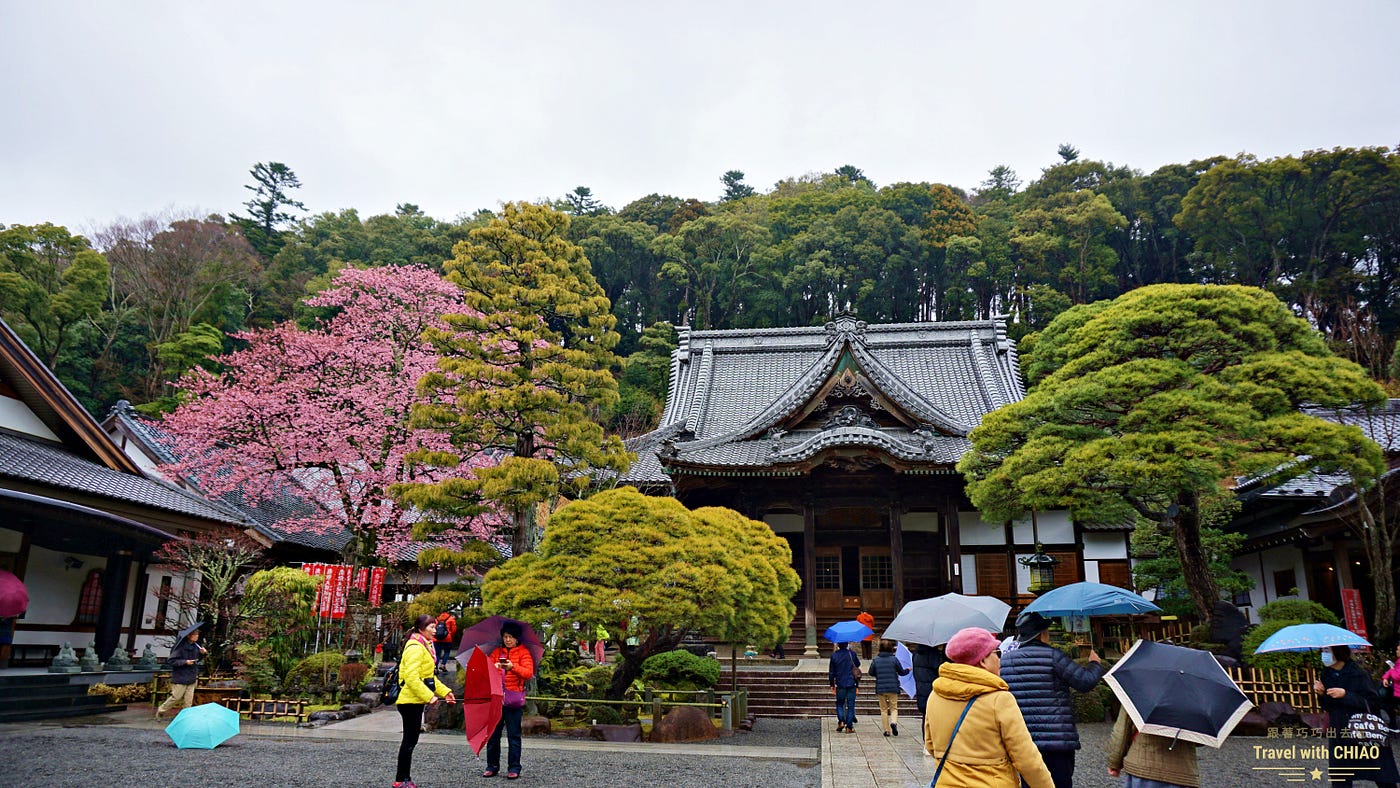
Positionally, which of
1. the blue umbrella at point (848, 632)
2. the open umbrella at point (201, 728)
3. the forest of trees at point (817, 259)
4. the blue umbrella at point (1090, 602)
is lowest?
the open umbrella at point (201, 728)

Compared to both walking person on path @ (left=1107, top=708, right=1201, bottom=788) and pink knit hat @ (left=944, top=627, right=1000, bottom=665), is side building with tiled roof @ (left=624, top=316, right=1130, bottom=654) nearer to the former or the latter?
walking person on path @ (left=1107, top=708, right=1201, bottom=788)

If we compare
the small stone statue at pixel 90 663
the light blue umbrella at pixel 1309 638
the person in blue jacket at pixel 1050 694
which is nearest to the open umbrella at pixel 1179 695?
the person in blue jacket at pixel 1050 694

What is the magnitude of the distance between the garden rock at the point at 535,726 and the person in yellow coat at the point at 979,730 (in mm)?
9831

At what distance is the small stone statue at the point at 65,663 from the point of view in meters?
13.7

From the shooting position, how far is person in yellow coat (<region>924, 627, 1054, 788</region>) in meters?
3.73

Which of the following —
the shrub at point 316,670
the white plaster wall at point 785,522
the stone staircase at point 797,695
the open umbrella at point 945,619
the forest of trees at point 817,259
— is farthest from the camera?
the forest of trees at point 817,259

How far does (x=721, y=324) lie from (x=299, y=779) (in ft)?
131

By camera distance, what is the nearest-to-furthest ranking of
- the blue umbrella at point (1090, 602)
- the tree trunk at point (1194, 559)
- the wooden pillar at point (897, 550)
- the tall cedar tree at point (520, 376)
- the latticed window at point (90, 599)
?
the blue umbrella at point (1090, 602) < the tree trunk at point (1194, 559) < the tall cedar tree at point (520, 376) < the latticed window at point (90, 599) < the wooden pillar at point (897, 550)

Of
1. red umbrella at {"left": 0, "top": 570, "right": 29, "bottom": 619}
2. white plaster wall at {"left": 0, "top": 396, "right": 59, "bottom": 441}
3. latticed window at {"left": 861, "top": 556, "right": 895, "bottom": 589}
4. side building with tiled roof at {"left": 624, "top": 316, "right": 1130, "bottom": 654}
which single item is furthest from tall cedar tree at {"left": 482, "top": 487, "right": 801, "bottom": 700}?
white plaster wall at {"left": 0, "top": 396, "right": 59, "bottom": 441}

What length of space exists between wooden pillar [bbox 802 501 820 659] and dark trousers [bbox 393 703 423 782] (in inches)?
475

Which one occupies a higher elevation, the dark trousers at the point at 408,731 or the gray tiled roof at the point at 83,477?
the gray tiled roof at the point at 83,477

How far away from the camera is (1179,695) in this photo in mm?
4832

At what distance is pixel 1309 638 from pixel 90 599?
74.6ft

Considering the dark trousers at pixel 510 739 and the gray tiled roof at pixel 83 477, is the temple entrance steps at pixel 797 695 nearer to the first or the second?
the dark trousers at pixel 510 739
